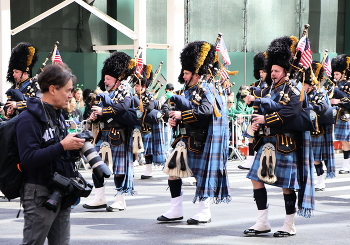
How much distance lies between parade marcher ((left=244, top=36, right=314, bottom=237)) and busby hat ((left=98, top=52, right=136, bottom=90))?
2.36 meters

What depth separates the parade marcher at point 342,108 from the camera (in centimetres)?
1246

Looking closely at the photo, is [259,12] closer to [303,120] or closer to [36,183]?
[303,120]

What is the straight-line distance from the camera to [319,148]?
9.98 metres

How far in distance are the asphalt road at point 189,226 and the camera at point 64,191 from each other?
2.23m

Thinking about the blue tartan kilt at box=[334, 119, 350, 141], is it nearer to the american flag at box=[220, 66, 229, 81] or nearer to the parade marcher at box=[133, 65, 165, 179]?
the parade marcher at box=[133, 65, 165, 179]

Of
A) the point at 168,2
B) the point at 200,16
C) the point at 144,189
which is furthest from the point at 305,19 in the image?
the point at 144,189

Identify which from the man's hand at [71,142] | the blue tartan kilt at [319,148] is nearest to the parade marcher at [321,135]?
the blue tartan kilt at [319,148]

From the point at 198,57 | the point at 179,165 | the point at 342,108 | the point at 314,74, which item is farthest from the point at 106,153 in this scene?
the point at 342,108

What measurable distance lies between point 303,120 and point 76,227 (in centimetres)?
269

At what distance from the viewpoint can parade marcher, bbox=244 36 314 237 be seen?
650cm

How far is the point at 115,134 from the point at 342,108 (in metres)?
5.82

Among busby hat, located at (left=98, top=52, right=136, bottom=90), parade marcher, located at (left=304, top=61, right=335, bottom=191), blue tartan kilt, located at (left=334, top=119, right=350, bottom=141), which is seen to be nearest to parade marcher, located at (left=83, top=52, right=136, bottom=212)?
busby hat, located at (left=98, top=52, right=136, bottom=90)

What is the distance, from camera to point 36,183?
4.18 m

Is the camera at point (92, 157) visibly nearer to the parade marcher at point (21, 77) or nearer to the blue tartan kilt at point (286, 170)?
the blue tartan kilt at point (286, 170)
